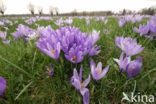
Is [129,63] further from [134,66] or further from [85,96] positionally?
[85,96]

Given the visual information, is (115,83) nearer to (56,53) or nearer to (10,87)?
(56,53)

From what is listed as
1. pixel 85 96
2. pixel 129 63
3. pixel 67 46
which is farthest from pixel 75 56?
pixel 129 63

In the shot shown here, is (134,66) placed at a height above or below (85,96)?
above

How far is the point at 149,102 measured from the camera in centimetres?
84

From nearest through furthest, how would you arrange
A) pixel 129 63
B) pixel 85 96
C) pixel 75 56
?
pixel 85 96, pixel 129 63, pixel 75 56

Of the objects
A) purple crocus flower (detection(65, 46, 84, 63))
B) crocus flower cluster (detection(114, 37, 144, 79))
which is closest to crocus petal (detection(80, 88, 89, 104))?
purple crocus flower (detection(65, 46, 84, 63))

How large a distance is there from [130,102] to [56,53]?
792mm

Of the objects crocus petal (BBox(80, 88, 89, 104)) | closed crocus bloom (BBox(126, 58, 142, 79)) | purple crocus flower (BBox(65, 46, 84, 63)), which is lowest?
crocus petal (BBox(80, 88, 89, 104))

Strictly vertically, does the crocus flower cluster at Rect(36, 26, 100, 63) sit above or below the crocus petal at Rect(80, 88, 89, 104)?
above

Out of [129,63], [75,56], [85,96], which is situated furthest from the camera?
[75,56]

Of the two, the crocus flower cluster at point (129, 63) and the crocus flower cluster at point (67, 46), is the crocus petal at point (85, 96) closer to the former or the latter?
the crocus flower cluster at point (67, 46)

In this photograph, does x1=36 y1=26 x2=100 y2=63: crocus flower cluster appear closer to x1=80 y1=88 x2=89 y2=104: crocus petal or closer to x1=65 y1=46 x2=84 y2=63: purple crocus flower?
x1=65 y1=46 x2=84 y2=63: purple crocus flower

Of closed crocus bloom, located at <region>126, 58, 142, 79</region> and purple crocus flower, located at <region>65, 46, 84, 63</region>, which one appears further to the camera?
purple crocus flower, located at <region>65, 46, 84, 63</region>

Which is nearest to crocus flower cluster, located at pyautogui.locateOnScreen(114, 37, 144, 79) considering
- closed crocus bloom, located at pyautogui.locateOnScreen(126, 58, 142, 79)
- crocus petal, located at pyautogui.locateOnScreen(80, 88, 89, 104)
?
closed crocus bloom, located at pyautogui.locateOnScreen(126, 58, 142, 79)
